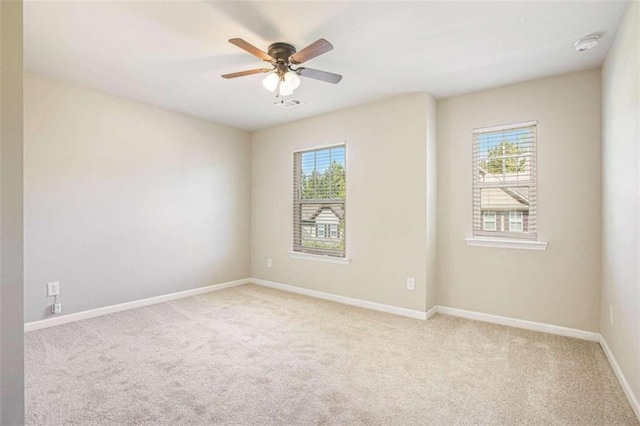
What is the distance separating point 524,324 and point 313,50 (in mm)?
3186

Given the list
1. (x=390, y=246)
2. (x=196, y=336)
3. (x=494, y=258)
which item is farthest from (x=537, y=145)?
(x=196, y=336)

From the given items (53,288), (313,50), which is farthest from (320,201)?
(53,288)

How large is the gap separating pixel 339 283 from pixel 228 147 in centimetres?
261

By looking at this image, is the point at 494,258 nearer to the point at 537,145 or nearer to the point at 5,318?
the point at 537,145

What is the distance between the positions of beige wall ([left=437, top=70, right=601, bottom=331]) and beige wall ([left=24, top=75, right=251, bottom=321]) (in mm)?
3206

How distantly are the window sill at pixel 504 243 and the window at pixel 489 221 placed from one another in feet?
0.40

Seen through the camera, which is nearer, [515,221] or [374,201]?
[515,221]

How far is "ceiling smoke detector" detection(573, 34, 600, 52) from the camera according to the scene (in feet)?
7.88

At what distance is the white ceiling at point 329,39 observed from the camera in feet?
6.97

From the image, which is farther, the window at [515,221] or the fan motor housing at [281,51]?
the window at [515,221]

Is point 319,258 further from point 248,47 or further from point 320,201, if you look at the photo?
point 248,47

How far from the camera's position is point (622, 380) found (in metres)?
2.19

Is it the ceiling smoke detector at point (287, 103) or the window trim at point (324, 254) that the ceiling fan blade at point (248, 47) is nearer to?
the ceiling smoke detector at point (287, 103)

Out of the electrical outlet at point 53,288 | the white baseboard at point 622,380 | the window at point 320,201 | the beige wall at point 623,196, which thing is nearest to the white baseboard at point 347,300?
the window at point 320,201
